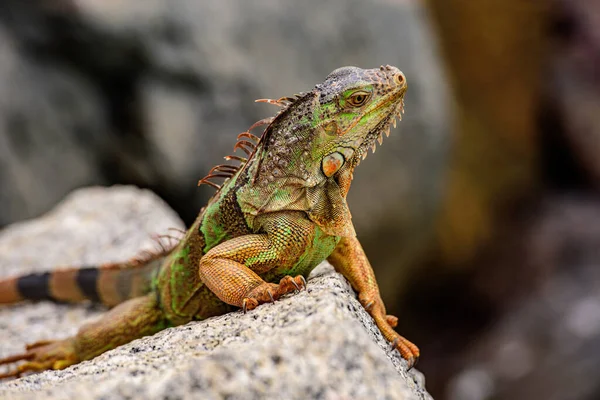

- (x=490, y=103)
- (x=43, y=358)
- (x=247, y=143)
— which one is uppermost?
(x=247, y=143)

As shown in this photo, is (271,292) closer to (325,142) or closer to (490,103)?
(325,142)

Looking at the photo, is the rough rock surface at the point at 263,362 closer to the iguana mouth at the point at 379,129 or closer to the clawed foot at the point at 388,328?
the clawed foot at the point at 388,328

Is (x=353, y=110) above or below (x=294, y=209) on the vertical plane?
above

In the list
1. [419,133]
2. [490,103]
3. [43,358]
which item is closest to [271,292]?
[43,358]

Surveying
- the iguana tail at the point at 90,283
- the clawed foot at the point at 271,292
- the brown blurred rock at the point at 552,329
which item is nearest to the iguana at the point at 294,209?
the clawed foot at the point at 271,292

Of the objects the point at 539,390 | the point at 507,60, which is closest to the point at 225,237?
the point at 539,390

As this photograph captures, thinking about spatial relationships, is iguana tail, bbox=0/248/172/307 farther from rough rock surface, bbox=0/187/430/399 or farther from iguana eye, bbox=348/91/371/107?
iguana eye, bbox=348/91/371/107

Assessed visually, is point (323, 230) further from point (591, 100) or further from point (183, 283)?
point (591, 100)
